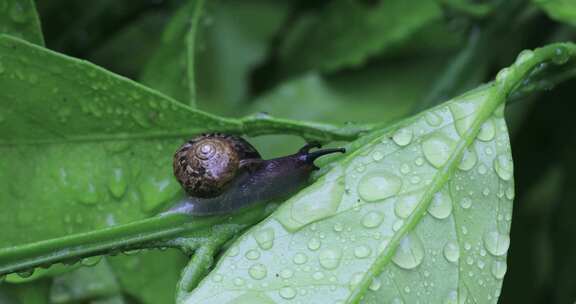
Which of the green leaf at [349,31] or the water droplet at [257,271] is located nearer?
the water droplet at [257,271]

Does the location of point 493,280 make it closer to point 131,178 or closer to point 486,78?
point 131,178

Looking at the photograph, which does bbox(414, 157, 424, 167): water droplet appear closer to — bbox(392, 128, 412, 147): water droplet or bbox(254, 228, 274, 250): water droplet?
bbox(392, 128, 412, 147): water droplet

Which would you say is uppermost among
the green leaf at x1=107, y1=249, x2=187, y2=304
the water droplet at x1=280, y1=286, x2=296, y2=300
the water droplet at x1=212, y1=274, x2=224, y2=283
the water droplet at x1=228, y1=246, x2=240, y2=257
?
the water droplet at x1=280, y1=286, x2=296, y2=300

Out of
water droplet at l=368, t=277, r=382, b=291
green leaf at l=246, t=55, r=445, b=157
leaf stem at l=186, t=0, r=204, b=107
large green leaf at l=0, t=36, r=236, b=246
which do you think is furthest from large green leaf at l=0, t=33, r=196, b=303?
green leaf at l=246, t=55, r=445, b=157

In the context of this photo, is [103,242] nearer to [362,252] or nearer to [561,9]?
[362,252]

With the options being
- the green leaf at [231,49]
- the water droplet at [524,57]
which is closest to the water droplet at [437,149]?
the water droplet at [524,57]

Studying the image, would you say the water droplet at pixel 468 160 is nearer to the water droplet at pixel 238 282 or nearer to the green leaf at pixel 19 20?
the water droplet at pixel 238 282

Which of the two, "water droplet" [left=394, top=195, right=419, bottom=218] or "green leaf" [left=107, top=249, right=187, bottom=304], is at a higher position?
"water droplet" [left=394, top=195, right=419, bottom=218]

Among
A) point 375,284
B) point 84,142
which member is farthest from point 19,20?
point 375,284
